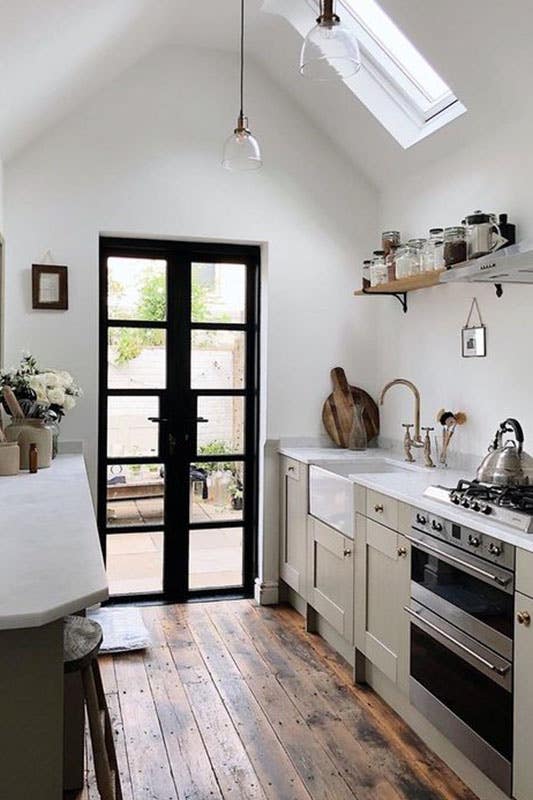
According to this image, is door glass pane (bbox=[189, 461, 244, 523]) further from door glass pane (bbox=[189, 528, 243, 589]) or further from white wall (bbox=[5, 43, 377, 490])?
white wall (bbox=[5, 43, 377, 490])

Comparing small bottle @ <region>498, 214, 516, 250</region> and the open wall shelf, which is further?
the open wall shelf

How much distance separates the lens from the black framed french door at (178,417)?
4141mm

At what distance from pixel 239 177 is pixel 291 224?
405 millimetres

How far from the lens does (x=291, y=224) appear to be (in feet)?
13.9

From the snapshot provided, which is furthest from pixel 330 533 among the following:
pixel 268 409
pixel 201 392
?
pixel 201 392

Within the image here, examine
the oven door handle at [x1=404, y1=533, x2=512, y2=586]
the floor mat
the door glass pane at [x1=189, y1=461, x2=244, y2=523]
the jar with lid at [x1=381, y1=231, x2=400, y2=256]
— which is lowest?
the floor mat

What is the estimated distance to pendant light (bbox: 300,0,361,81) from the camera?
219 cm

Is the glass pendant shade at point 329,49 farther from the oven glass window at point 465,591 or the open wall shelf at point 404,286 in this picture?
the oven glass window at point 465,591

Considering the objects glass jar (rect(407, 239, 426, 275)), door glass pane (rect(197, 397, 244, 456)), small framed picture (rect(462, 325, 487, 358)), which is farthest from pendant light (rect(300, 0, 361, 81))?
door glass pane (rect(197, 397, 244, 456))

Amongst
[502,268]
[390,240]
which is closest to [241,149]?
[390,240]

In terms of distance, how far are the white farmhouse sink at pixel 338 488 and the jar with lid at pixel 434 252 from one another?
1015 mm

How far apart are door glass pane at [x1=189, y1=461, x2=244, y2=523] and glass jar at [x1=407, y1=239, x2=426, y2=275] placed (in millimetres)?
1649

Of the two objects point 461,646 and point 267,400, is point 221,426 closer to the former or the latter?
point 267,400

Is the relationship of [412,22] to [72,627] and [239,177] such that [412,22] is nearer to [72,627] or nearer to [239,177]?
[239,177]
